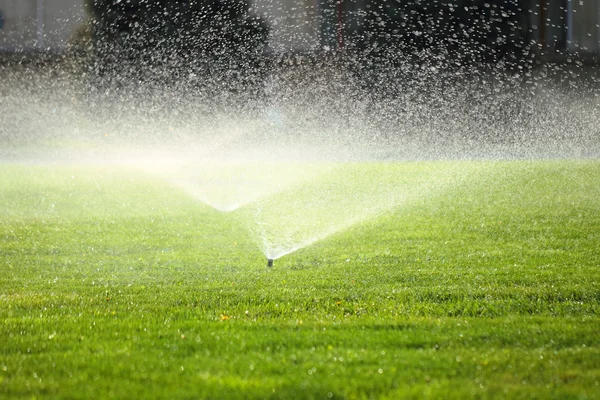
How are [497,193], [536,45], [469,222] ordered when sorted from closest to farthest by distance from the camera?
[469,222] < [497,193] < [536,45]

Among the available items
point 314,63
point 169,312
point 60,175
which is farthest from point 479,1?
point 169,312

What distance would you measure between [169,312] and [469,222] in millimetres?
5360

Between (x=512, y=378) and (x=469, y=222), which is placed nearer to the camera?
(x=512, y=378)

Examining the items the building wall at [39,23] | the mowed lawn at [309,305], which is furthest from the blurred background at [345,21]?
the mowed lawn at [309,305]

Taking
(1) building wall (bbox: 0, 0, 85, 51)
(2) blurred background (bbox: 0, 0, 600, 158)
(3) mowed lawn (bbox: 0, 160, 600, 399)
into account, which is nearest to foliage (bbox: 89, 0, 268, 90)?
(2) blurred background (bbox: 0, 0, 600, 158)

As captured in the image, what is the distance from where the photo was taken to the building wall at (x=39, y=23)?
82.9 feet

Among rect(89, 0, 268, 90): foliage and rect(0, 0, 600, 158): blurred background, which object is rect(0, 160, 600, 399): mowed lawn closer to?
rect(0, 0, 600, 158): blurred background

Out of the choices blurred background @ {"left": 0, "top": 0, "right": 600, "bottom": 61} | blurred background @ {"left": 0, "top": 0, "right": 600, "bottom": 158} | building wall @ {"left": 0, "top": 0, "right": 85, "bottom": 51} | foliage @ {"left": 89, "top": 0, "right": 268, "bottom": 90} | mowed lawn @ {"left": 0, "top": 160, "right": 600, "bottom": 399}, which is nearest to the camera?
mowed lawn @ {"left": 0, "top": 160, "right": 600, "bottom": 399}

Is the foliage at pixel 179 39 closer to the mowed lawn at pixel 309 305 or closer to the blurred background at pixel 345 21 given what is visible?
the blurred background at pixel 345 21

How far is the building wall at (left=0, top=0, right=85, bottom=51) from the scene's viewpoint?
82.9ft

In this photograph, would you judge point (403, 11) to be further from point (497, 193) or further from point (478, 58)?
point (497, 193)

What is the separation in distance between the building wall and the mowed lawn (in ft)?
51.3

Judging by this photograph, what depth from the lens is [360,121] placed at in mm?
21719

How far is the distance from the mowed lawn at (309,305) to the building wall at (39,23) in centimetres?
1563
